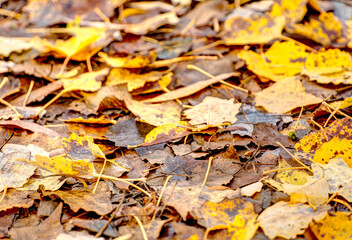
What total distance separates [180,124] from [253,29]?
2.87 ft

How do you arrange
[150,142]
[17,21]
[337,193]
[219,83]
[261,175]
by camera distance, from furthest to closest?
[17,21], [219,83], [150,142], [261,175], [337,193]

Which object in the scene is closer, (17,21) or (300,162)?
(300,162)

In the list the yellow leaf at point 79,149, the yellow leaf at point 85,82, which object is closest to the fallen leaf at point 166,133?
the yellow leaf at point 79,149

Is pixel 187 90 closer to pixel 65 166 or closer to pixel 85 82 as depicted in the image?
pixel 85 82

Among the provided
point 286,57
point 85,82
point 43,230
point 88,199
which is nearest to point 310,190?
point 88,199

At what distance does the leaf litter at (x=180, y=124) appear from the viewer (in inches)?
37.5

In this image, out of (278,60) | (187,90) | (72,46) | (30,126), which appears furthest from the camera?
(72,46)

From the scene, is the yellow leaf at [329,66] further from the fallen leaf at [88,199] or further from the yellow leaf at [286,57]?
the fallen leaf at [88,199]

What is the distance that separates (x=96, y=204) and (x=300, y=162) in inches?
26.4

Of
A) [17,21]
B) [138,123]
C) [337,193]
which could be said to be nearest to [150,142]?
[138,123]

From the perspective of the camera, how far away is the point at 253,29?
1.85m

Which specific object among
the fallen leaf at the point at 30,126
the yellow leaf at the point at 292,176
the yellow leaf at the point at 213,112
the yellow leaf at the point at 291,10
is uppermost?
the yellow leaf at the point at 291,10

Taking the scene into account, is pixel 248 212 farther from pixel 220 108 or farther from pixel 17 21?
pixel 17 21

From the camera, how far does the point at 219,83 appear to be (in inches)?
63.0
